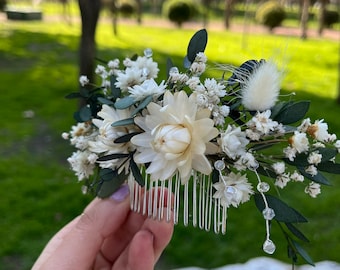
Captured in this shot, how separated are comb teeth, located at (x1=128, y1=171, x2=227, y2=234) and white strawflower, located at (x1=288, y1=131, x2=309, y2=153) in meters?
0.15

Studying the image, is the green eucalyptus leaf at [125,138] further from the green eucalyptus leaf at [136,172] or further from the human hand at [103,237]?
the human hand at [103,237]

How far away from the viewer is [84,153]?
94 cm

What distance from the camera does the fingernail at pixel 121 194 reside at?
3.22 feet

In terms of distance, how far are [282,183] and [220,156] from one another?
106 millimetres

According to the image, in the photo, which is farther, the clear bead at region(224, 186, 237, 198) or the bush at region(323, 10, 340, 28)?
the bush at region(323, 10, 340, 28)

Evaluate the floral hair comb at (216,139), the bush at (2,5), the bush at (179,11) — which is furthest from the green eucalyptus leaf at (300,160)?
the bush at (2,5)

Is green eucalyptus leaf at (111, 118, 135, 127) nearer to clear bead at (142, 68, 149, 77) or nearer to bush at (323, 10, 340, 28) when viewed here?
clear bead at (142, 68, 149, 77)

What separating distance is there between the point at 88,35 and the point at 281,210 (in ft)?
9.16

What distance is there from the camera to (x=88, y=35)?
3.37 m

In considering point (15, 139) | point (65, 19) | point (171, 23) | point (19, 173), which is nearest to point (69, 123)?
point (15, 139)

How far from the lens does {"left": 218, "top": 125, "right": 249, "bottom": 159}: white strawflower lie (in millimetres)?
755

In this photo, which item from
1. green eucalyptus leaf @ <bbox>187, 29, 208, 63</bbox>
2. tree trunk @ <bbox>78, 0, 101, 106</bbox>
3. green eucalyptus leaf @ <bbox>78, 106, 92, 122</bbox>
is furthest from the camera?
tree trunk @ <bbox>78, 0, 101, 106</bbox>

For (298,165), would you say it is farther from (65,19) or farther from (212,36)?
(65,19)

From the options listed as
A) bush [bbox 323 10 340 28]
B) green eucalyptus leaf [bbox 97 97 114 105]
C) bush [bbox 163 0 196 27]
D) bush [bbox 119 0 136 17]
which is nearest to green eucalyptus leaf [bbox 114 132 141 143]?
green eucalyptus leaf [bbox 97 97 114 105]
